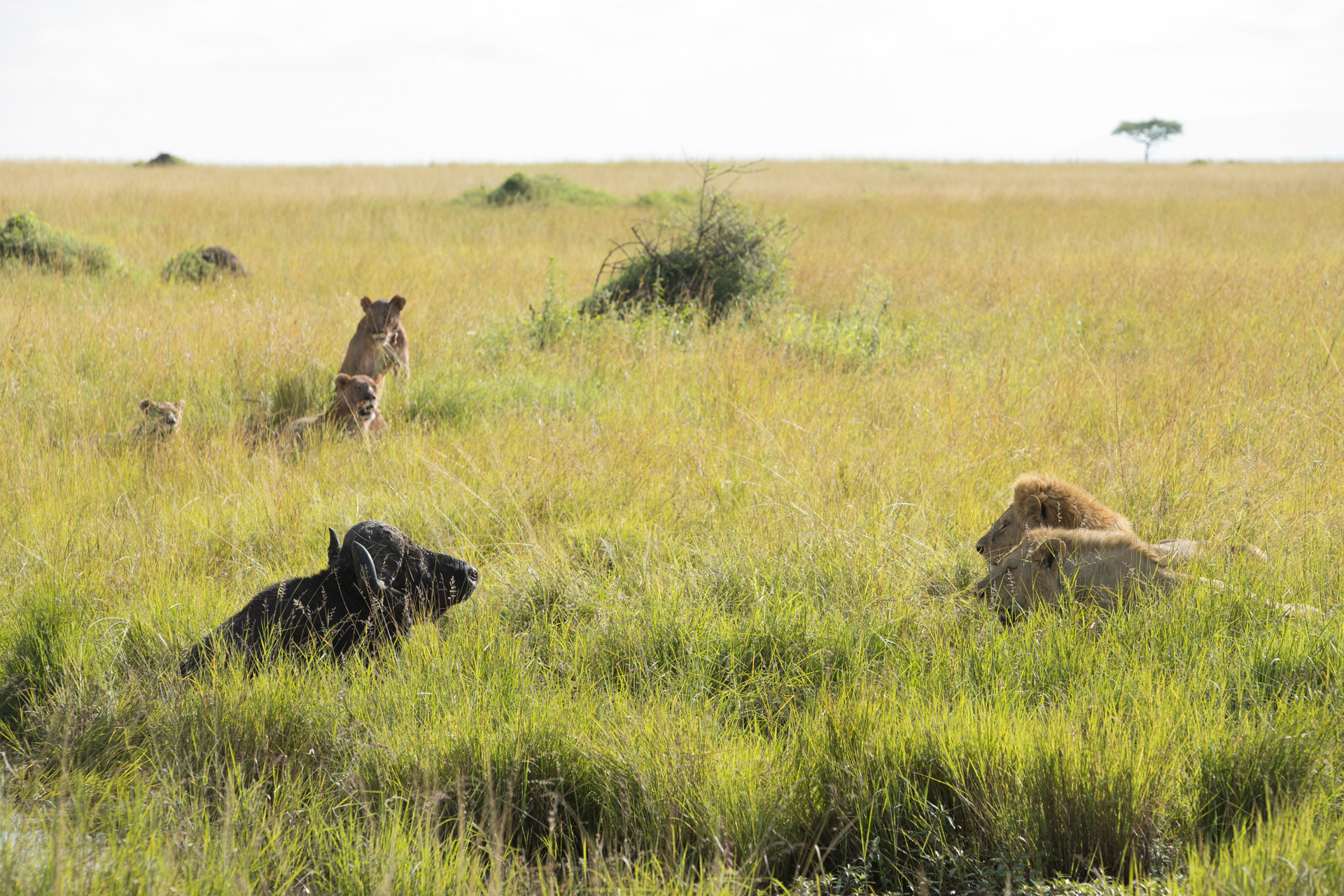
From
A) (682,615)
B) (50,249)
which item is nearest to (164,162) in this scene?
(50,249)

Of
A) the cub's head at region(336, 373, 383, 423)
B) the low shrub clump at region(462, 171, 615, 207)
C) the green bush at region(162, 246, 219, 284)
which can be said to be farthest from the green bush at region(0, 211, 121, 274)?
the low shrub clump at region(462, 171, 615, 207)

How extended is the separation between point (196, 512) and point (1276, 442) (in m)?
6.03

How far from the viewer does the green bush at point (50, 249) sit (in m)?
11.6

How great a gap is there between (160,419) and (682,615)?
175 inches

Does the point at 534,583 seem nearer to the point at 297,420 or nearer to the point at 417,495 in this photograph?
the point at 417,495

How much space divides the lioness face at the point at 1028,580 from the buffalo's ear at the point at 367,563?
241 cm

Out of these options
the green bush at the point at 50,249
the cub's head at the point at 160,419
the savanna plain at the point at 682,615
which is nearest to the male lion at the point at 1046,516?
the savanna plain at the point at 682,615

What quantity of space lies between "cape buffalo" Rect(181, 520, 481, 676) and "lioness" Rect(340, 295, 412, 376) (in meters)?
Answer: 3.94

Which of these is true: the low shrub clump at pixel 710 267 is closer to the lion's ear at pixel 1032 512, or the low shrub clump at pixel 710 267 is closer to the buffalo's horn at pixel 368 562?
the lion's ear at pixel 1032 512

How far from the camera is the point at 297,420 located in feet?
20.6

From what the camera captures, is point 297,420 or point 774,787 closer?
point 774,787

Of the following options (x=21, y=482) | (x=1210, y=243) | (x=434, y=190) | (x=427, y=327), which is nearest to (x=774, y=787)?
(x=21, y=482)

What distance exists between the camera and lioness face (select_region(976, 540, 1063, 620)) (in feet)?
11.7

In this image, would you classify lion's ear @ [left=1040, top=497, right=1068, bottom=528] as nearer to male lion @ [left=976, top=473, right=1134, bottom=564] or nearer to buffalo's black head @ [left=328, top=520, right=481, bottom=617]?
male lion @ [left=976, top=473, right=1134, bottom=564]
